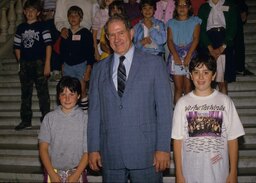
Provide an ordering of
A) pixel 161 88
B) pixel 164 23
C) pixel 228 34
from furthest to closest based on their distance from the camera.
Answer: pixel 164 23
pixel 228 34
pixel 161 88

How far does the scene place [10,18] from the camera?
8.68 m

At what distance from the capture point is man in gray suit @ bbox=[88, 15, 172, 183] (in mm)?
3332

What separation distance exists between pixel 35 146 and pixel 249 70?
12.5 feet

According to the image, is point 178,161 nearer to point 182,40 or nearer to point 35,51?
→ point 182,40

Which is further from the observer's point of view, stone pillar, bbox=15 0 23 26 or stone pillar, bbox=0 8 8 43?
stone pillar, bbox=15 0 23 26

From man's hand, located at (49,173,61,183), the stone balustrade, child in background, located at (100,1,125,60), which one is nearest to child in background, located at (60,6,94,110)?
child in background, located at (100,1,125,60)

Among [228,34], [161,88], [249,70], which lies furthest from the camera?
[249,70]

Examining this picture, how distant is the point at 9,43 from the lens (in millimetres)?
8406

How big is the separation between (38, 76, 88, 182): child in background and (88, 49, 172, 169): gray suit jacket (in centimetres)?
33

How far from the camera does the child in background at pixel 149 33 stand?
557cm

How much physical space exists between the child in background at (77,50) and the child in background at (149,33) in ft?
2.52

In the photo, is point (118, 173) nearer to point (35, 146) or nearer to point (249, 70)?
point (35, 146)

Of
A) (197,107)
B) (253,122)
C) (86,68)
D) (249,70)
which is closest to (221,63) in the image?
(253,122)

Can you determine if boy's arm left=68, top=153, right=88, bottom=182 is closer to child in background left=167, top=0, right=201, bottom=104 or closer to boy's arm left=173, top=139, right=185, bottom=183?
boy's arm left=173, top=139, right=185, bottom=183
